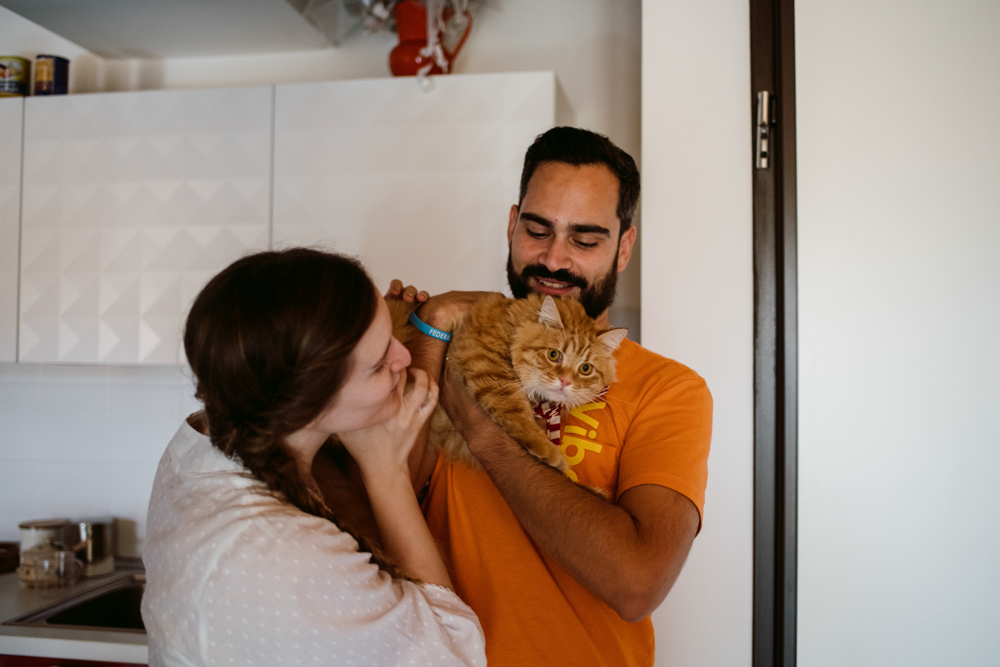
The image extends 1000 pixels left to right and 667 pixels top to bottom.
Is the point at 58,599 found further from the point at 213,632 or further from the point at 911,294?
the point at 911,294

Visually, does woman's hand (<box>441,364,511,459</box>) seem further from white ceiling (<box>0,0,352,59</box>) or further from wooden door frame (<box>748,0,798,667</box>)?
white ceiling (<box>0,0,352,59</box>)

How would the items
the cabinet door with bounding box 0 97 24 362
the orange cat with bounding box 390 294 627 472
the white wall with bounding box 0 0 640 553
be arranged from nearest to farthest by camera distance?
the orange cat with bounding box 390 294 627 472
the cabinet door with bounding box 0 97 24 362
the white wall with bounding box 0 0 640 553

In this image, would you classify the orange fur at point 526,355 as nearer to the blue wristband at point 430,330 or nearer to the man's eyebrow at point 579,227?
the blue wristband at point 430,330

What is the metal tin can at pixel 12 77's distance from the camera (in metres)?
2.25

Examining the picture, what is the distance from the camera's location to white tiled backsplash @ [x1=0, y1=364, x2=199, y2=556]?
2.52 meters

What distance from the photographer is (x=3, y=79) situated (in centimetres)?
225

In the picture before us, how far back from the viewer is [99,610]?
220 cm

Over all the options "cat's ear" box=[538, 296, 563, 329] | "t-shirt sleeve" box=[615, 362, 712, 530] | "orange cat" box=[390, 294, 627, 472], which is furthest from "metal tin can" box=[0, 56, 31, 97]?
"t-shirt sleeve" box=[615, 362, 712, 530]

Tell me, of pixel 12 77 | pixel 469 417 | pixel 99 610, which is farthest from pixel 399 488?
pixel 12 77

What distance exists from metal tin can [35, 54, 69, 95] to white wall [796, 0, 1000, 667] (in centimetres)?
258

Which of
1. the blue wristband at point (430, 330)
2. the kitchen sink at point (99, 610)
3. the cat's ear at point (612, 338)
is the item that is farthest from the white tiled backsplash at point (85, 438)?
the cat's ear at point (612, 338)

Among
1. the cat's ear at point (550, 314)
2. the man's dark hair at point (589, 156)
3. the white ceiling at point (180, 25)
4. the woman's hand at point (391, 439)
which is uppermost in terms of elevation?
the white ceiling at point (180, 25)

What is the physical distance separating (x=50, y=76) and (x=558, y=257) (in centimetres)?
217

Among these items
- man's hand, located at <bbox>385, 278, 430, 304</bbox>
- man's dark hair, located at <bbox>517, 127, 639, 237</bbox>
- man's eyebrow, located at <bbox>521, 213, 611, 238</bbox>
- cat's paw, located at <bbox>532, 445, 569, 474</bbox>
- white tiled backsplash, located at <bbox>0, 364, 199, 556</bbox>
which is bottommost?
white tiled backsplash, located at <bbox>0, 364, 199, 556</bbox>
